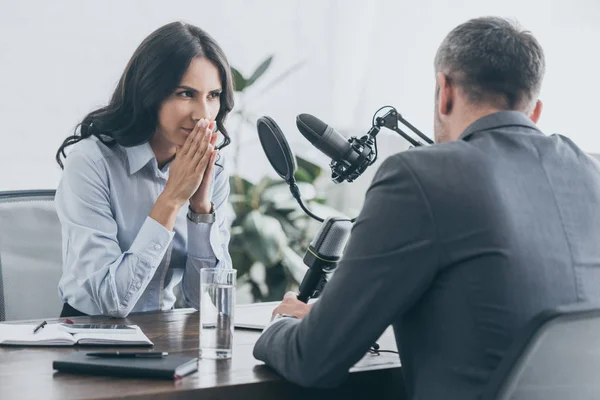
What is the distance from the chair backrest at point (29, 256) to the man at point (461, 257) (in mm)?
1078

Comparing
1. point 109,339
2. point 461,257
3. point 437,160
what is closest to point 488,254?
point 461,257

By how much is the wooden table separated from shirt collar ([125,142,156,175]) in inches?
22.5

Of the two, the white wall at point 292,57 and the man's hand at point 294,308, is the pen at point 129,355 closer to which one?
the man's hand at point 294,308

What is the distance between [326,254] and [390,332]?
380 mm

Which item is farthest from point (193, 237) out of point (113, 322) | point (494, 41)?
point (494, 41)

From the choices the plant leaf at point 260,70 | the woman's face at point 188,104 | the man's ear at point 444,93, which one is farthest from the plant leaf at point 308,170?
the man's ear at point 444,93

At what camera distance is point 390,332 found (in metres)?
1.67

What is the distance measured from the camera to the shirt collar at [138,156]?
196 cm

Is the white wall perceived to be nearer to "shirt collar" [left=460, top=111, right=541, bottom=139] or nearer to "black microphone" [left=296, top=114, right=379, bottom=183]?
"black microphone" [left=296, top=114, right=379, bottom=183]

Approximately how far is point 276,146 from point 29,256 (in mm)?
→ 904

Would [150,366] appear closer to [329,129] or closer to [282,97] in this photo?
[329,129]

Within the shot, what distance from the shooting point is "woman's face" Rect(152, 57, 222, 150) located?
1957 mm

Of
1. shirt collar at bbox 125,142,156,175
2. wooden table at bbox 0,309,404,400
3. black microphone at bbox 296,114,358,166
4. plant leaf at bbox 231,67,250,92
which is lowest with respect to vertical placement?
wooden table at bbox 0,309,404,400

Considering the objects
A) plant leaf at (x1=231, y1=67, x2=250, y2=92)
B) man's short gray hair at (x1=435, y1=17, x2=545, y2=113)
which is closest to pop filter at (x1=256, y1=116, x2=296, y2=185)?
man's short gray hair at (x1=435, y1=17, x2=545, y2=113)
